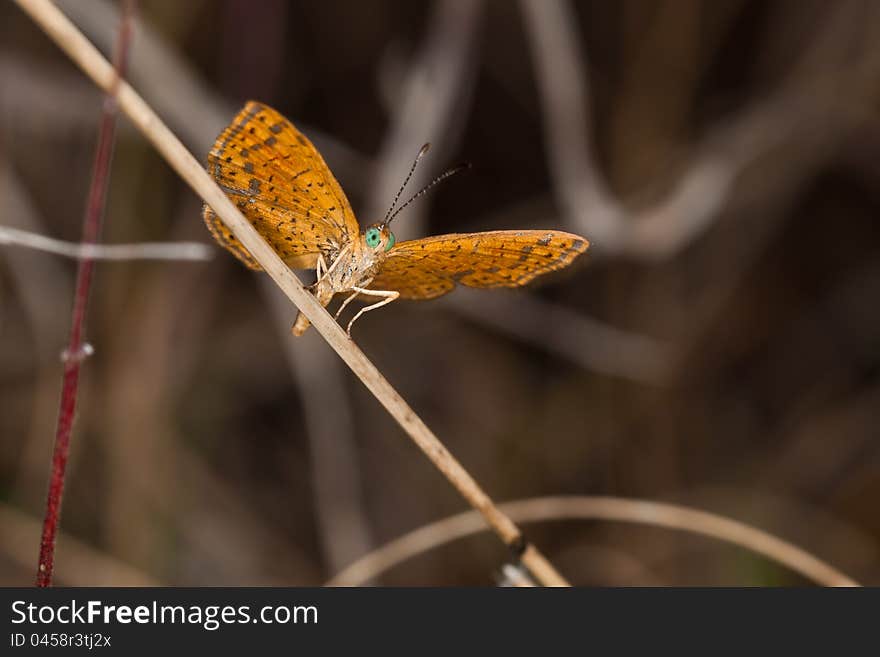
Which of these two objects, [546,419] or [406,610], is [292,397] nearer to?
[546,419]

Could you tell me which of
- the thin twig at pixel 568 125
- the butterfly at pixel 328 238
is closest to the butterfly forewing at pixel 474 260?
the butterfly at pixel 328 238

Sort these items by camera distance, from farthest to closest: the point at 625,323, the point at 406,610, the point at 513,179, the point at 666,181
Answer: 1. the point at 513,179
2. the point at 625,323
3. the point at 666,181
4. the point at 406,610

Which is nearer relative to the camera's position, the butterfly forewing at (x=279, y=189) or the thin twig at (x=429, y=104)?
the butterfly forewing at (x=279, y=189)

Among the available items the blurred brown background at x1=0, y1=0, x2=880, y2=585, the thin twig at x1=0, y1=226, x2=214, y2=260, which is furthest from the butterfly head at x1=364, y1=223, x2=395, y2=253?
the blurred brown background at x1=0, y1=0, x2=880, y2=585

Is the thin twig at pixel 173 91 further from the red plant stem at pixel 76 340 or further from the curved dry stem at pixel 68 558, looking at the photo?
the red plant stem at pixel 76 340

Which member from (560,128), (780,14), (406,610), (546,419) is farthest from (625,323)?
(406,610)

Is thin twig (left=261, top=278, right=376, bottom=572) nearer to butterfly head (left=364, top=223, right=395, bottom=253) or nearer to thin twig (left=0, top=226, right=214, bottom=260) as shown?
butterfly head (left=364, top=223, right=395, bottom=253)

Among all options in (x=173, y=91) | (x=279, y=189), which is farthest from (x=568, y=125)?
(x=279, y=189)

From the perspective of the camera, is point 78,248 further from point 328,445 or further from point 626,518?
point 328,445
